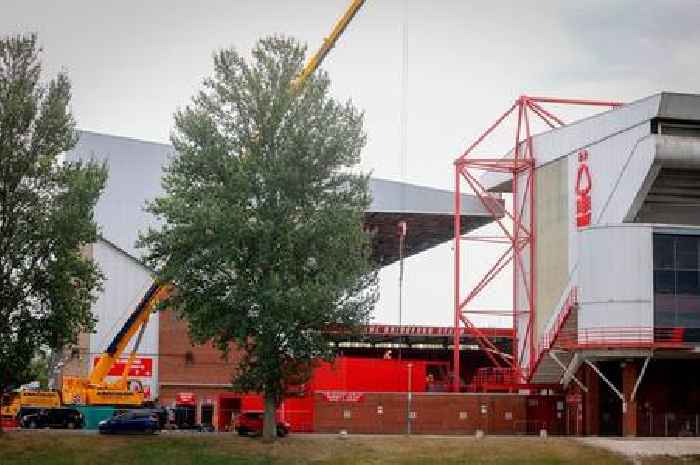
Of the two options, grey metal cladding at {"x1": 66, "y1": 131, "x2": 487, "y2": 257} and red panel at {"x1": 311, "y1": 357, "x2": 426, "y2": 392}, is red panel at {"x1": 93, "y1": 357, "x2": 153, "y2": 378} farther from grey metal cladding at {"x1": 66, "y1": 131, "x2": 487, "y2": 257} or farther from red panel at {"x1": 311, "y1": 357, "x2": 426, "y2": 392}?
red panel at {"x1": 311, "y1": 357, "x2": 426, "y2": 392}

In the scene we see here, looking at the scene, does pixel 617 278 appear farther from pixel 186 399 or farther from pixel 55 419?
pixel 55 419

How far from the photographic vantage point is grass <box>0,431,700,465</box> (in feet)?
200

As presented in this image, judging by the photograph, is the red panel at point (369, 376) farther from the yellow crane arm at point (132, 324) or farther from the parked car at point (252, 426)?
the parked car at point (252, 426)

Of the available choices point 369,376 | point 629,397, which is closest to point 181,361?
point 369,376

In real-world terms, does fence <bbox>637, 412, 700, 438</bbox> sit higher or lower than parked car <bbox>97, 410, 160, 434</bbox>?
higher

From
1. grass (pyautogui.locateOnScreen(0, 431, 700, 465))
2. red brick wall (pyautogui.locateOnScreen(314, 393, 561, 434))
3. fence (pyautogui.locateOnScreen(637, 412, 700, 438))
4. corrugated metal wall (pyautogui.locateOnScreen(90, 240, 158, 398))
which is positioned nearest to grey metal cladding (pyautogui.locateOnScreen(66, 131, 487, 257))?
corrugated metal wall (pyautogui.locateOnScreen(90, 240, 158, 398))

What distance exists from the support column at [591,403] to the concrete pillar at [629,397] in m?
5.48

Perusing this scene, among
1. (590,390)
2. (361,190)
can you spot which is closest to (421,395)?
(590,390)

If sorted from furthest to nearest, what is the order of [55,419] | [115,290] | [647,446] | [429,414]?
[115,290] < [429,414] < [55,419] < [647,446]

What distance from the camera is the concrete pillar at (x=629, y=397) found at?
2749 inches

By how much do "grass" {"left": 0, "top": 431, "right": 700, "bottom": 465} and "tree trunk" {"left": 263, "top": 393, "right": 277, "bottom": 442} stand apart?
1.88 feet

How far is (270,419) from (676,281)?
24.5 meters

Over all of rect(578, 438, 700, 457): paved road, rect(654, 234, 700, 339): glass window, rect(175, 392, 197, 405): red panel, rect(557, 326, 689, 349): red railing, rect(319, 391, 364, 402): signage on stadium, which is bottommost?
rect(578, 438, 700, 457): paved road

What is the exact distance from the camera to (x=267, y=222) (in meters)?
63.3
